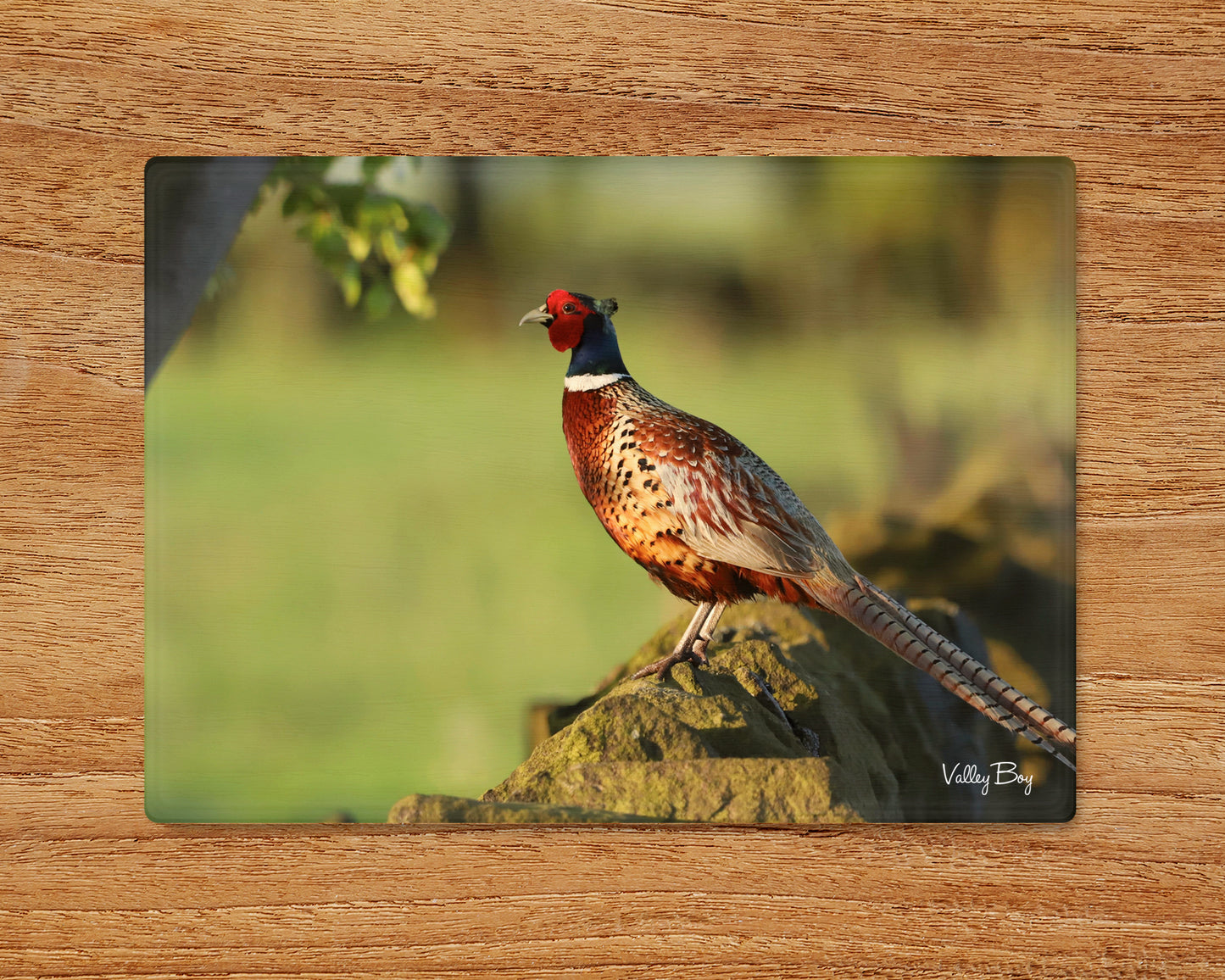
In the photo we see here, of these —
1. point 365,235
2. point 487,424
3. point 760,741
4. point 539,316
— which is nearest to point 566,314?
point 539,316

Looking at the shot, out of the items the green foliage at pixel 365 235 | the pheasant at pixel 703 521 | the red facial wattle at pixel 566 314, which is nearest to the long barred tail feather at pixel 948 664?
the pheasant at pixel 703 521

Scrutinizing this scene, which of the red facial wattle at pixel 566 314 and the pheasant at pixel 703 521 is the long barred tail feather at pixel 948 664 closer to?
the pheasant at pixel 703 521

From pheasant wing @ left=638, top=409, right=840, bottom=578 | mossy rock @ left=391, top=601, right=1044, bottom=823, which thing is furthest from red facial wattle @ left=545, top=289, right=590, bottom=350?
mossy rock @ left=391, top=601, right=1044, bottom=823

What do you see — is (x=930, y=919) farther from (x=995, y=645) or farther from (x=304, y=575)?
(x=304, y=575)

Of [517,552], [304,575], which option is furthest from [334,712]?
[517,552]

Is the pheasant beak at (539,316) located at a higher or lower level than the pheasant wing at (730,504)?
higher

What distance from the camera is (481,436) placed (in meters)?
1.39

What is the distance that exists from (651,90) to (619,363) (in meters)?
0.42

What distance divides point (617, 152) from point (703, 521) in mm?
576

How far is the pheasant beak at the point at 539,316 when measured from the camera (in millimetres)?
1369

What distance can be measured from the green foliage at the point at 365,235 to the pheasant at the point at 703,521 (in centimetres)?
18

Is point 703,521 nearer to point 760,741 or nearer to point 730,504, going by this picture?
point 730,504

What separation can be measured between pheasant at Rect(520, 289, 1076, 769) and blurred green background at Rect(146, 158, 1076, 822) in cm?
3

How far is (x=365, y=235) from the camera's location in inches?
54.2
